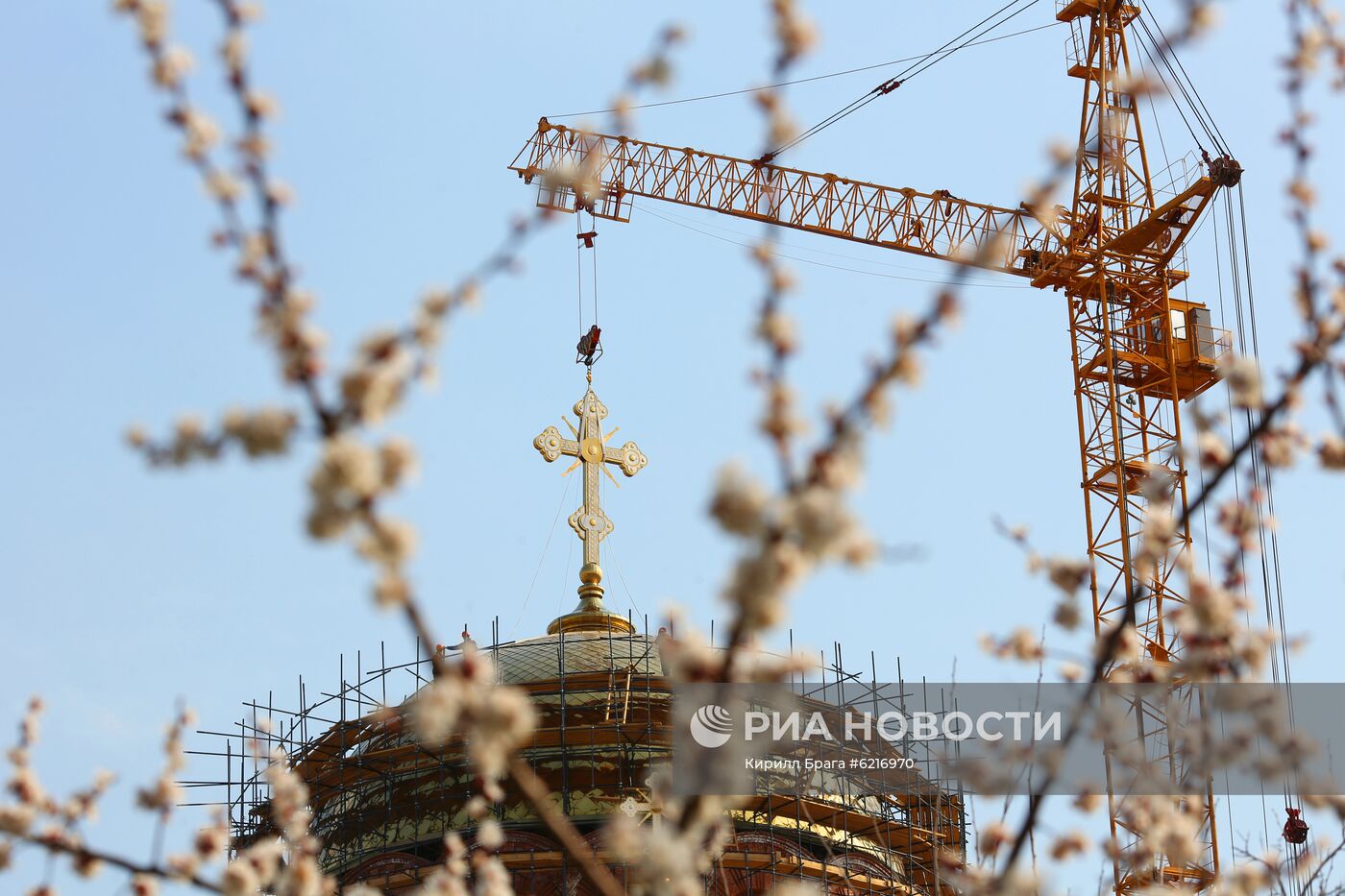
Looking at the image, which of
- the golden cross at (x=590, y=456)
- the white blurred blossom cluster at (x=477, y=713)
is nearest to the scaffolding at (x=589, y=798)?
the golden cross at (x=590, y=456)

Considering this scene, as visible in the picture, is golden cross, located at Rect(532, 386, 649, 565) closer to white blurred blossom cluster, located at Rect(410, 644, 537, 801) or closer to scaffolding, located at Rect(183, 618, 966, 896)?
scaffolding, located at Rect(183, 618, 966, 896)

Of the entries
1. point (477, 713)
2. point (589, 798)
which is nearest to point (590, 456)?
point (589, 798)

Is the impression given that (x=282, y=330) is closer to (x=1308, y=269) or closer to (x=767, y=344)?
(x=767, y=344)

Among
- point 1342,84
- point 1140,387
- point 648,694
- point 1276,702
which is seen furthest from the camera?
point 1140,387

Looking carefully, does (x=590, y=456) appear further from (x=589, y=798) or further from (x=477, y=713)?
(x=477, y=713)

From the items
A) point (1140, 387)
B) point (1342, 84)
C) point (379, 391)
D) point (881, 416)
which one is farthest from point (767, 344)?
point (1140, 387)

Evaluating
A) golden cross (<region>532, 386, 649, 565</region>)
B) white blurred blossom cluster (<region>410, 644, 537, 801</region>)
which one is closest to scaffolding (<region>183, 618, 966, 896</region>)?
golden cross (<region>532, 386, 649, 565</region>)

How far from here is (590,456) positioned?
31.7 m

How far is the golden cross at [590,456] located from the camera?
102ft

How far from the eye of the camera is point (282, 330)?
5.21 metres

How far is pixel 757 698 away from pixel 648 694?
17.1 metres

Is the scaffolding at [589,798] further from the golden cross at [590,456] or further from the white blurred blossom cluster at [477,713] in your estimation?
the white blurred blossom cluster at [477,713]

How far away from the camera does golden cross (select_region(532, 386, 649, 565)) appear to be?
3109cm

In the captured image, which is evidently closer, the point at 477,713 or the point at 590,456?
the point at 477,713
